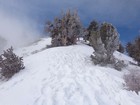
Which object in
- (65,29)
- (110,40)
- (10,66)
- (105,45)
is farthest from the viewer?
(65,29)

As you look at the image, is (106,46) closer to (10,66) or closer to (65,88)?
(10,66)

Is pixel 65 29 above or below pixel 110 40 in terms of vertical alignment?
above

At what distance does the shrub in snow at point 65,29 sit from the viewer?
1836cm

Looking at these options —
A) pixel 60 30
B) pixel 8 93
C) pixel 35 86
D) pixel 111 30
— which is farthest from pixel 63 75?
pixel 60 30

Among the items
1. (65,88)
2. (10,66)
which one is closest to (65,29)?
(10,66)

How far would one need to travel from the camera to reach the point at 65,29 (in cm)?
1853

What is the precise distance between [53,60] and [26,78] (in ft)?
8.99

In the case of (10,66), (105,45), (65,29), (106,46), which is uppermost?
(65,29)

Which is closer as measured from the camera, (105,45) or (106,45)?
(106,45)

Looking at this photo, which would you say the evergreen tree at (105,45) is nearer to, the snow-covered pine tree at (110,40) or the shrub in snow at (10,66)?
the snow-covered pine tree at (110,40)

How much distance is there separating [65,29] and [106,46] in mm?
7162

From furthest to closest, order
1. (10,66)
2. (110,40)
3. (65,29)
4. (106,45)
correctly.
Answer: (65,29)
(106,45)
(110,40)
(10,66)

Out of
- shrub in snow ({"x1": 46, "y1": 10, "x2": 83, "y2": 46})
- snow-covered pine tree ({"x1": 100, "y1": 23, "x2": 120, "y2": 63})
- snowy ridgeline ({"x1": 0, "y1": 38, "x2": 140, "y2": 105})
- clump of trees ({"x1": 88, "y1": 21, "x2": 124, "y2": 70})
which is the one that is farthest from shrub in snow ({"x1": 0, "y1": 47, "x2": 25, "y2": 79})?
shrub in snow ({"x1": 46, "y1": 10, "x2": 83, "y2": 46})

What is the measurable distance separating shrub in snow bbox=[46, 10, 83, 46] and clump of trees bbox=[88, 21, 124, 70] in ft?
19.5
